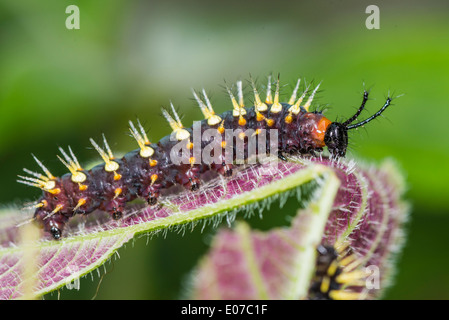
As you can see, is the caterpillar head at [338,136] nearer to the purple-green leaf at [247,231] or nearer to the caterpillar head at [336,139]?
the caterpillar head at [336,139]

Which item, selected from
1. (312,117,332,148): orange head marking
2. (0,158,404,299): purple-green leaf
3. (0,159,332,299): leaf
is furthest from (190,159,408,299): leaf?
(312,117,332,148): orange head marking

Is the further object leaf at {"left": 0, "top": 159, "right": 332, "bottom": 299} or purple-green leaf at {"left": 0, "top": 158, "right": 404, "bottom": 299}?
leaf at {"left": 0, "top": 159, "right": 332, "bottom": 299}

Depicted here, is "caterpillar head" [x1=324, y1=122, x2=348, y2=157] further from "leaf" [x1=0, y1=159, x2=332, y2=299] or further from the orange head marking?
"leaf" [x1=0, y1=159, x2=332, y2=299]

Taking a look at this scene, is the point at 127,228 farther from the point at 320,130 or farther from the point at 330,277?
the point at 320,130
